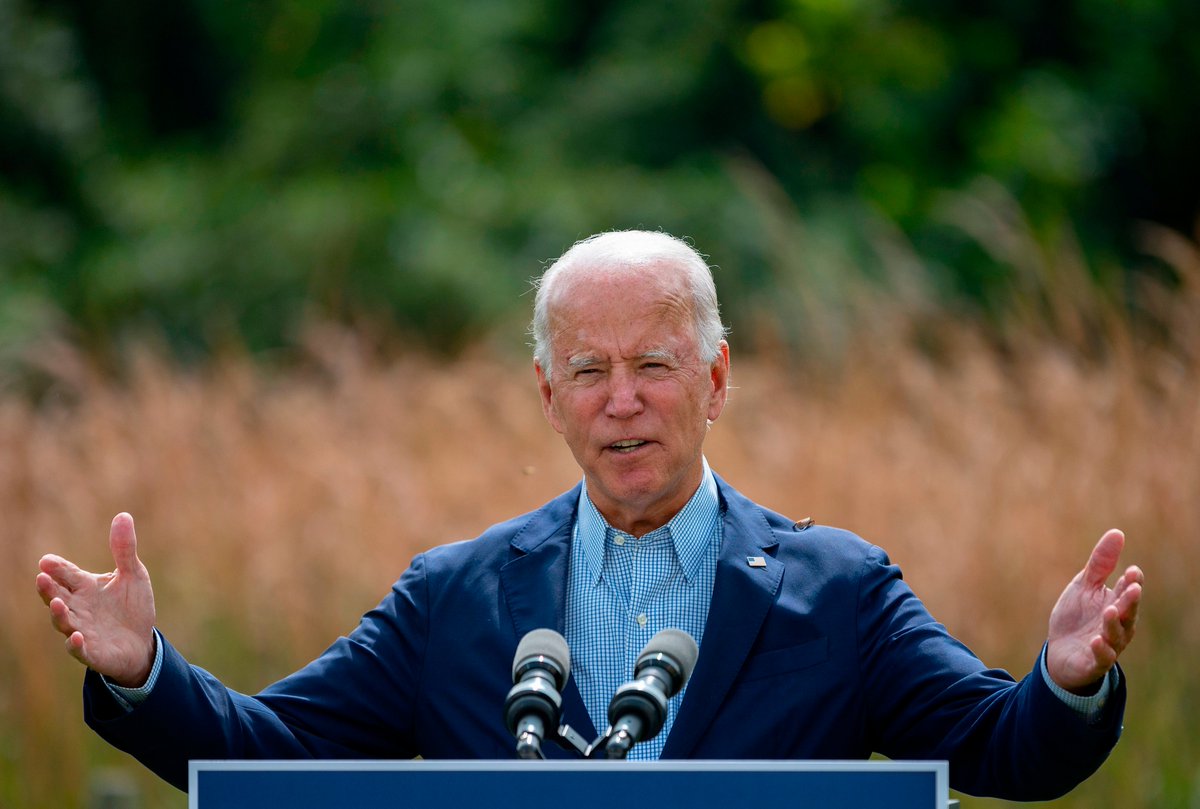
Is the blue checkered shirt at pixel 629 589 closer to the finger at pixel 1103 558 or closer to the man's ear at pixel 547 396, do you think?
the man's ear at pixel 547 396

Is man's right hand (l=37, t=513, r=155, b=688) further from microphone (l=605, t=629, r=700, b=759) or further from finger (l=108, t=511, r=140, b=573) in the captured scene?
microphone (l=605, t=629, r=700, b=759)

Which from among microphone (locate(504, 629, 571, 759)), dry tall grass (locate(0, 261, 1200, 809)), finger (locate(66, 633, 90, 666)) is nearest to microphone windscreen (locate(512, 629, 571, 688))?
microphone (locate(504, 629, 571, 759))

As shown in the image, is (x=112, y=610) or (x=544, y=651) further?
(x=112, y=610)

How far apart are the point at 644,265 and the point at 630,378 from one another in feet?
0.73

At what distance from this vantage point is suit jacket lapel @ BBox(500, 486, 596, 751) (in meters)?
2.85

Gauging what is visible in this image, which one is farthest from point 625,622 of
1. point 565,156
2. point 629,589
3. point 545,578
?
point 565,156

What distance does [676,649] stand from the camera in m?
2.32

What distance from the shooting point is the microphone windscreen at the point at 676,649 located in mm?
2307

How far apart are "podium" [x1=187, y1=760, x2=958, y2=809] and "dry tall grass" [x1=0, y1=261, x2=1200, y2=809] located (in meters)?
3.82

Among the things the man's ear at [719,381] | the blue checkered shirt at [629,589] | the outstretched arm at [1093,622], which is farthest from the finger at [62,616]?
the outstretched arm at [1093,622]

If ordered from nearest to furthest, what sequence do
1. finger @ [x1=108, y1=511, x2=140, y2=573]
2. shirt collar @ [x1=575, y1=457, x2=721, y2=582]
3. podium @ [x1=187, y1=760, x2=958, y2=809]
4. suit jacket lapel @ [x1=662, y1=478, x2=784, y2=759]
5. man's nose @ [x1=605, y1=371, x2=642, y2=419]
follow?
podium @ [x1=187, y1=760, x2=958, y2=809]
finger @ [x1=108, y1=511, x2=140, y2=573]
suit jacket lapel @ [x1=662, y1=478, x2=784, y2=759]
man's nose @ [x1=605, y1=371, x2=642, y2=419]
shirt collar @ [x1=575, y1=457, x2=721, y2=582]

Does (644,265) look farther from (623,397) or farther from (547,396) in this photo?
(547,396)

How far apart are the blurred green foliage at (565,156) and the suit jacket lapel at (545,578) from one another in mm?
7033

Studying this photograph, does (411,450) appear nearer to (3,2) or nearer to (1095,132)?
(1095,132)
